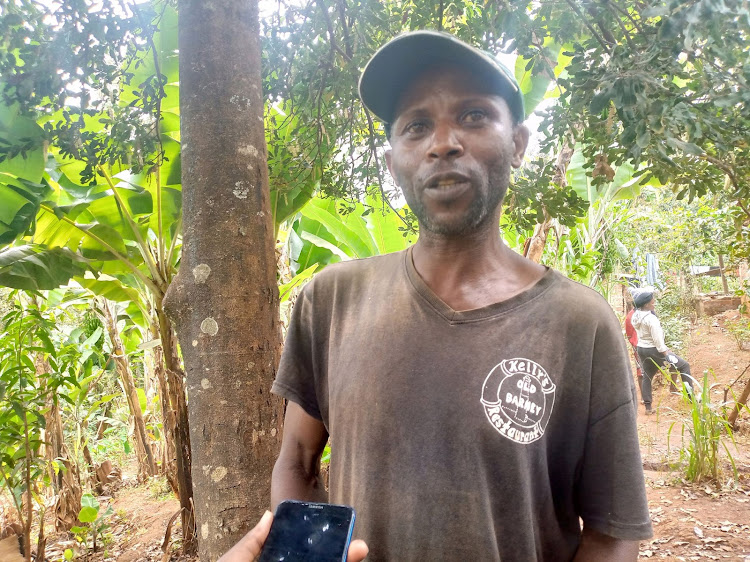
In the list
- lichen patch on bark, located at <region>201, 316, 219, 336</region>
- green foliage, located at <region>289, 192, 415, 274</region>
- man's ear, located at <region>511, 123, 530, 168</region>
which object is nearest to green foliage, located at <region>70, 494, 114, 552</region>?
green foliage, located at <region>289, 192, 415, 274</region>

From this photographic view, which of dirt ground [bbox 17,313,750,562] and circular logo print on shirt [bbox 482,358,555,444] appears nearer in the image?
circular logo print on shirt [bbox 482,358,555,444]

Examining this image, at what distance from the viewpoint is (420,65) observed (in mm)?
1354

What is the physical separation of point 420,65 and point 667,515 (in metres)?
4.67

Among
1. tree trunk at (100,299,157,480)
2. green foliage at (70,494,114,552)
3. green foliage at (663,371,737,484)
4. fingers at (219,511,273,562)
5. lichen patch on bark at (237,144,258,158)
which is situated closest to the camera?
fingers at (219,511,273,562)

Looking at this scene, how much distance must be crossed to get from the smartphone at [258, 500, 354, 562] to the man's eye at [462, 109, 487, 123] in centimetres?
93

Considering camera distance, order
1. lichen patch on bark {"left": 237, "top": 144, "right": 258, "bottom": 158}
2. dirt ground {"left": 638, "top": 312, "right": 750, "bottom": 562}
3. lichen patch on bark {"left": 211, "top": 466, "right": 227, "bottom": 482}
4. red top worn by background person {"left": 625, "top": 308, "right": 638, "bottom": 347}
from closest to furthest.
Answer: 1. lichen patch on bark {"left": 211, "top": 466, "right": 227, "bottom": 482}
2. lichen patch on bark {"left": 237, "top": 144, "right": 258, "bottom": 158}
3. dirt ground {"left": 638, "top": 312, "right": 750, "bottom": 562}
4. red top worn by background person {"left": 625, "top": 308, "right": 638, "bottom": 347}

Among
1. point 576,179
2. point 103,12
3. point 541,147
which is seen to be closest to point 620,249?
point 576,179

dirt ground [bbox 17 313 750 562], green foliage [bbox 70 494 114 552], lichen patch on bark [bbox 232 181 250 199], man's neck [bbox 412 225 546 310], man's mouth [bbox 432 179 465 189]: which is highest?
lichen patch on bark [bbox 232 181 250 199]

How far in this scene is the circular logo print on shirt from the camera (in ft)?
3.75

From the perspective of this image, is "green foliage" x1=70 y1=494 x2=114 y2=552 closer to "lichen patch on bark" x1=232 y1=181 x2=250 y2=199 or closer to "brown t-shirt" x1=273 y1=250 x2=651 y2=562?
"lichen patch on bark" x1=232 y1=181 x2=250 y2=199

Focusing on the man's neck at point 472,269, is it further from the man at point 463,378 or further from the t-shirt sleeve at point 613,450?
the t-shirt sleeve at point 613,450

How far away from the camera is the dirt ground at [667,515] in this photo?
161 inches

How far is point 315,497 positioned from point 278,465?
139 millimetres

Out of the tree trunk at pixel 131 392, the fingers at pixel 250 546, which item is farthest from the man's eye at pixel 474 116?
the tree trunk at pixel 131 392
